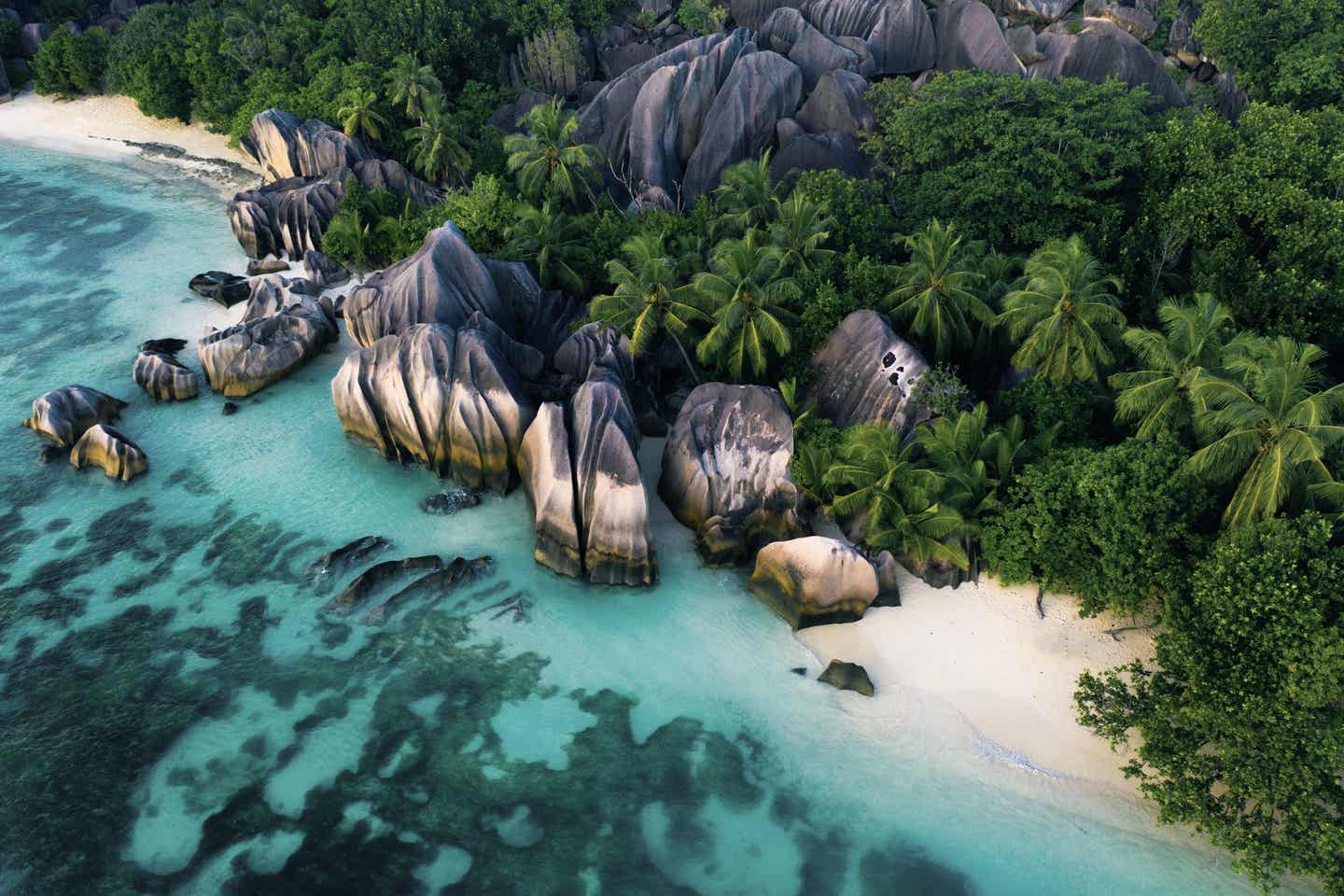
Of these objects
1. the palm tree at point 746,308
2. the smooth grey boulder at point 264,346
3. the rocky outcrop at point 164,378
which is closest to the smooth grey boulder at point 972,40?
the palm tree at point 746,308

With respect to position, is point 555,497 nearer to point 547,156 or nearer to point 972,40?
point 547,156

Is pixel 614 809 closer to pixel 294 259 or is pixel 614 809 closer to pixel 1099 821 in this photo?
pixel 1099 821

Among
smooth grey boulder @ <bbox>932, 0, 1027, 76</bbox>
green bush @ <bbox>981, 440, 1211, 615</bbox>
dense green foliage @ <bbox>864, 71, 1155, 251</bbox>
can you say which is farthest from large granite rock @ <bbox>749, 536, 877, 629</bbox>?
smooth grey boulder @ <bbox>932, 0, 1027, 76</bbox>

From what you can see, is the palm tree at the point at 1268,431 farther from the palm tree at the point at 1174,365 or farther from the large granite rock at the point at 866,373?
the large granite rock at the point at 866,373

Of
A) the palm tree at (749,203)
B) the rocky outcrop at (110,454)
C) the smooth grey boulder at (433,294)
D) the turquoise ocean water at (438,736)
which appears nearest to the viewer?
the turquoise ocean water at (438,736)

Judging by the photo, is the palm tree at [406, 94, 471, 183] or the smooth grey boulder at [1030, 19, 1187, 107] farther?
the palm tree at [406, 94, 471, 183]

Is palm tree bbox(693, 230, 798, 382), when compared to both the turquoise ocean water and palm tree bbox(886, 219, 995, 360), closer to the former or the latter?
palm tree bbox(886, 219, 995, 360)
